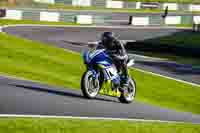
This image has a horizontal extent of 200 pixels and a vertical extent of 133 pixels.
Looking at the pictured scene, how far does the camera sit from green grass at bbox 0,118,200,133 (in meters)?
9.49

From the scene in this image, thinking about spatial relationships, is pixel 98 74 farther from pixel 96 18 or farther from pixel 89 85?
pixel 96 18

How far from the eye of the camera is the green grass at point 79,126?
9.49 meters

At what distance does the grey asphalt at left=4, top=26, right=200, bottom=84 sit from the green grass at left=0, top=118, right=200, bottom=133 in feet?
49.9

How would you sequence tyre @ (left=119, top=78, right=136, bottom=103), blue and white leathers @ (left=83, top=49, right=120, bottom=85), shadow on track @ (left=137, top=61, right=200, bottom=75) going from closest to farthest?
blue and white leathers @ (left=83, top=49, right=120, bottom=85), tyre @ (left=119, top=78, right=136, bottom=103), shadow on track @ (left=137, top=61, right=200, bottom=75)

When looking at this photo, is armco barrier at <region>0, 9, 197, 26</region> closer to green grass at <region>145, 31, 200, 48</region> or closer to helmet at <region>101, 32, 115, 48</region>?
green grass at <region>145, 31, 200, 48</region>

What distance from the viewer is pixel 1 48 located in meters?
26.0

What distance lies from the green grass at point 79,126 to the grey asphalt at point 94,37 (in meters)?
15.2

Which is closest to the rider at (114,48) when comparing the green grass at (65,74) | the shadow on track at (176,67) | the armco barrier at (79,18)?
the green grass at (65,74)

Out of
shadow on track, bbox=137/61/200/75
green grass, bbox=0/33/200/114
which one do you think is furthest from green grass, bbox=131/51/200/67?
green grass, bbox=0/33/200/114

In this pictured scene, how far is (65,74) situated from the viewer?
2189 centimetres

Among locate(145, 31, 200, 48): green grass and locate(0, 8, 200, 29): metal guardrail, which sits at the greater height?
locate(0, 8, 200, 29): metal guardrail

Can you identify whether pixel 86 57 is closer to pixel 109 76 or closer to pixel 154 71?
pixel 109 76

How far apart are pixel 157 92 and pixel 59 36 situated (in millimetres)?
22118

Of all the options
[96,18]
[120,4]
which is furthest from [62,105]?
[120,4]
